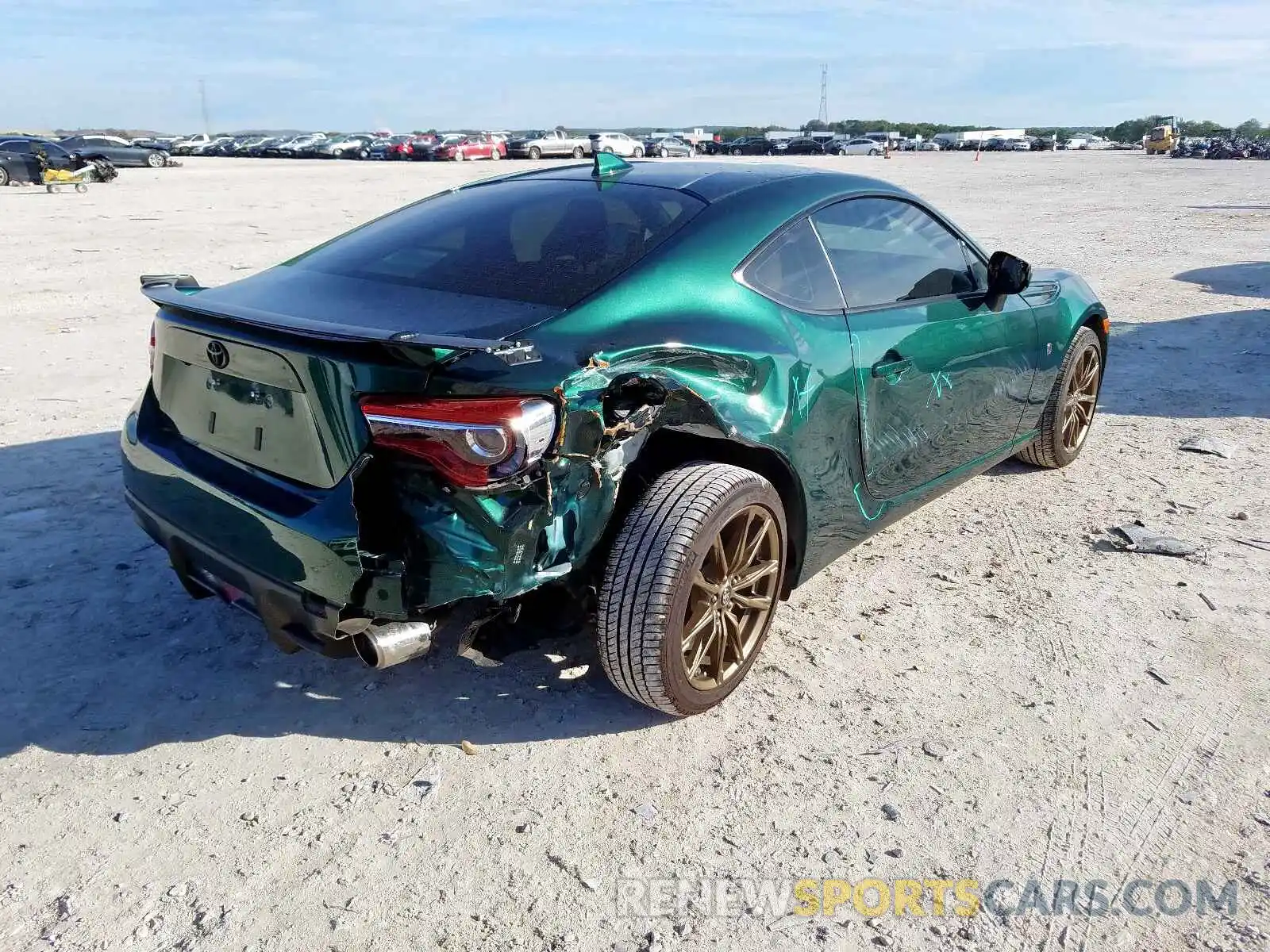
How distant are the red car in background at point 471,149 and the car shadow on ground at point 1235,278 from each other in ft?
126

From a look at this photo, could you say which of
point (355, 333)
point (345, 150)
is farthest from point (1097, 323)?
point (345, 150)

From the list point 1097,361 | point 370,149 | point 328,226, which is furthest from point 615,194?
point 370,149

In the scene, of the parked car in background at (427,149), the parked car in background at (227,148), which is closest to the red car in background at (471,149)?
the parked car in background at (427,149)

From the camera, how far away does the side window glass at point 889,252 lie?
136 inches

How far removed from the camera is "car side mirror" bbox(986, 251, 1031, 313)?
3.97 meters

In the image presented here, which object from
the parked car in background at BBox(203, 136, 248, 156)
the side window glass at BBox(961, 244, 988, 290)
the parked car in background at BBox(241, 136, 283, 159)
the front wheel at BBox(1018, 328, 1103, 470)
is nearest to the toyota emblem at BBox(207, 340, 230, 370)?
the side window glass at BBox(961, 244, 988, 290)

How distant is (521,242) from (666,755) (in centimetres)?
167

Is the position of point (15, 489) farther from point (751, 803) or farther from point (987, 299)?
point (987, 299)

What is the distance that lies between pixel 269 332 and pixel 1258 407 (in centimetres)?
618

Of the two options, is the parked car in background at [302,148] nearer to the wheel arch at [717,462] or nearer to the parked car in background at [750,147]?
the parked car in background at [750,147]

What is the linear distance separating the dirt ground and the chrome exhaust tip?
1.42 ft

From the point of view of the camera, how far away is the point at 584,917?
2.24m

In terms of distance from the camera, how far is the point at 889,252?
147 inches

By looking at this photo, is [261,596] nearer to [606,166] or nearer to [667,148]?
[606,166]
